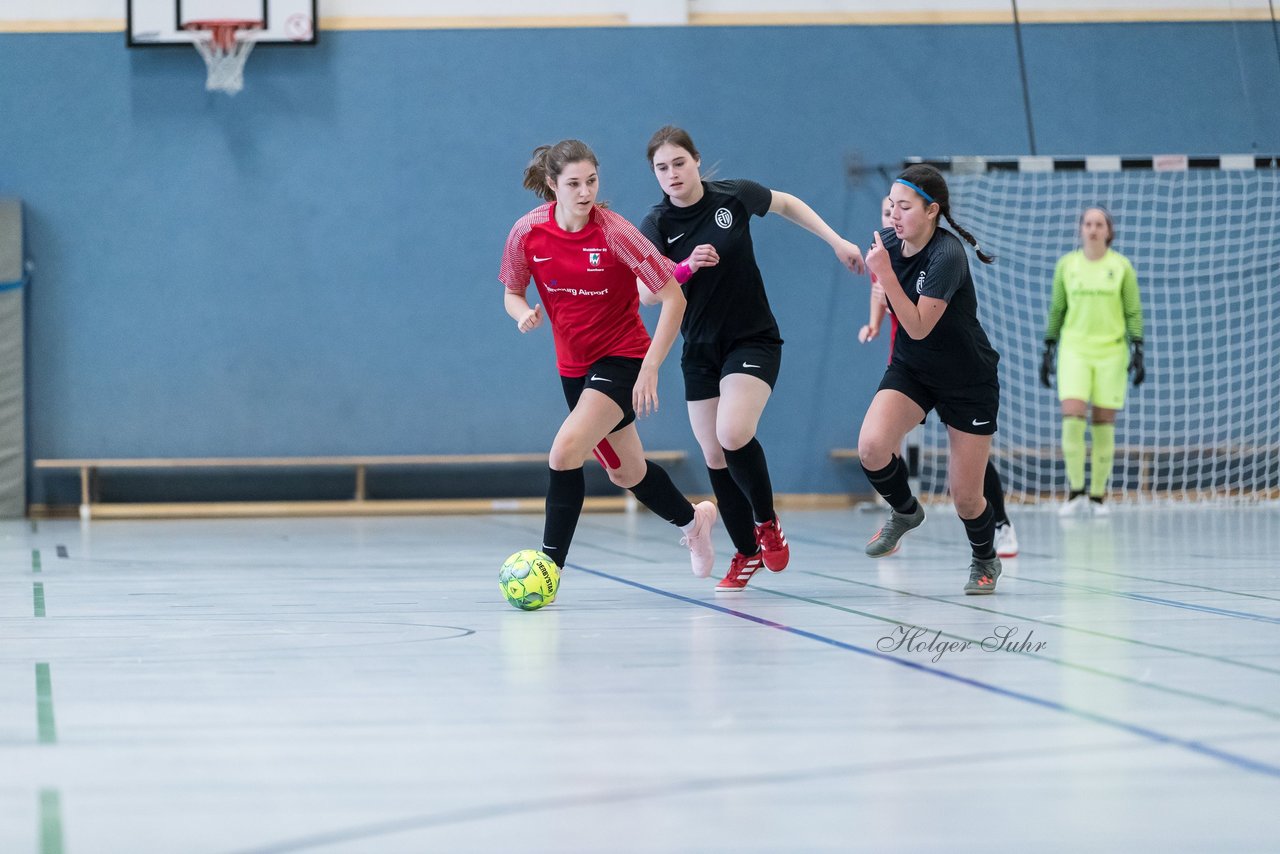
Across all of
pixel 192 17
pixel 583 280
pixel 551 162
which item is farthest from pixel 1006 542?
pixel 192 17

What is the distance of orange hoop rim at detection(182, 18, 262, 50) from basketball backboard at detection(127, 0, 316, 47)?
0.01 m

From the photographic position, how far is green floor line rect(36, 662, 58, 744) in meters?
2.68

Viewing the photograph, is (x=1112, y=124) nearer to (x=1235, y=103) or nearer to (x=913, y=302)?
(x=1235, y=103)

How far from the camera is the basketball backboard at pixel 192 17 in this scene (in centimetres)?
995

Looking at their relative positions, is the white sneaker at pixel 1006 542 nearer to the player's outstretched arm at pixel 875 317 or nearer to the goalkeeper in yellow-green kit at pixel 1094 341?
the player's outstretched arm at pixel 875 317

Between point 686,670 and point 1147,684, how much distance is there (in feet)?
3.19

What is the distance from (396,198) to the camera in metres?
10.4

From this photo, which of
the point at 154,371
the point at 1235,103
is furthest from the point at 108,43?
the point at 1235,103

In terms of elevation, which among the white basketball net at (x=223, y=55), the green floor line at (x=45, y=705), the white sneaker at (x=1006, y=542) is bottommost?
the white sneaker at (x=1006, y=542)

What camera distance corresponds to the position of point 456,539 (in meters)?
7.84

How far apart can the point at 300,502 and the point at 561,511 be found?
19.8ft

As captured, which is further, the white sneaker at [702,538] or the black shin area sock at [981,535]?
the white sneaker at [702,538]

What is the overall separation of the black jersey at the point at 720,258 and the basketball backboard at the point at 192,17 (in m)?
5.94

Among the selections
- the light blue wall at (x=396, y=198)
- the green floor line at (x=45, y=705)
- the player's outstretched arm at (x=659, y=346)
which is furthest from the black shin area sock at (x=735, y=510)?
the light blue wall at (x=396, y=198)
